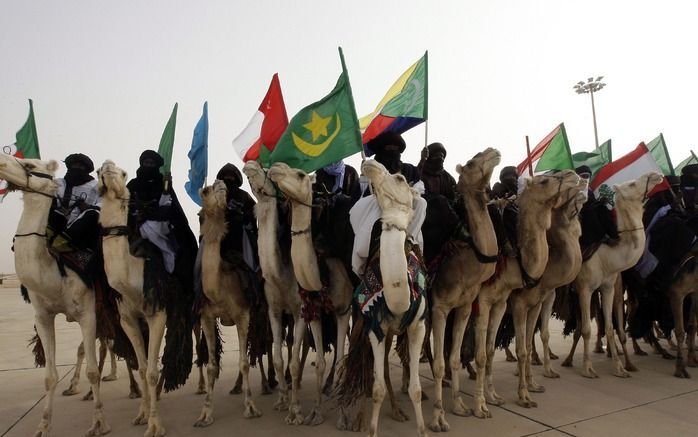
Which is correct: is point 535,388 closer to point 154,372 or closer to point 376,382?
point 376,382

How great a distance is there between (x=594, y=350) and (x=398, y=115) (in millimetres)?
5947

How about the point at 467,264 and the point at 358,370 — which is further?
the point at 467,264

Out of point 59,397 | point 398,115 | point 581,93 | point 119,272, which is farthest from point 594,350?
point 581,93

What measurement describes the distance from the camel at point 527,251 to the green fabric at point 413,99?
5.08ft

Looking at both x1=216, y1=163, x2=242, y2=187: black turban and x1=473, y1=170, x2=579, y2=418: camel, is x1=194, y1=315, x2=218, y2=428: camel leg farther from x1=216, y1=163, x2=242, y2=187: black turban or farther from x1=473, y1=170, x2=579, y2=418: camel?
x1=473, y1=170, x2=579, y2=418: camel

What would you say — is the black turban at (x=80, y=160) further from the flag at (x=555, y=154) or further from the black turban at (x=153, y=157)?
the flag at (x=555, y=154)

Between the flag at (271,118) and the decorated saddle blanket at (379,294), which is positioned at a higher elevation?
the flag at (271,118)

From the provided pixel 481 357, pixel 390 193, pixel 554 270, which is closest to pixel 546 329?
pixel 554 270

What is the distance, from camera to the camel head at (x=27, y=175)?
14.0 feet

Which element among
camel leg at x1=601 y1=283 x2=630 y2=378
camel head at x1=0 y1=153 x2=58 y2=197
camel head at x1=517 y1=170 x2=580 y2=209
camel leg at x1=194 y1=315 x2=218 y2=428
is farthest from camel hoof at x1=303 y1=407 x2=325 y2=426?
camel leg at x1=601 y1=283 x2=630 y2=378

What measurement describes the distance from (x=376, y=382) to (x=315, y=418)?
1.28m

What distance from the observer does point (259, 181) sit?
4.74 m

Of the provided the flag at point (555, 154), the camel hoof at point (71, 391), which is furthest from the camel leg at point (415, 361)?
the camel hoof at point (71, 391)

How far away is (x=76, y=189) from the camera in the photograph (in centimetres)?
531
